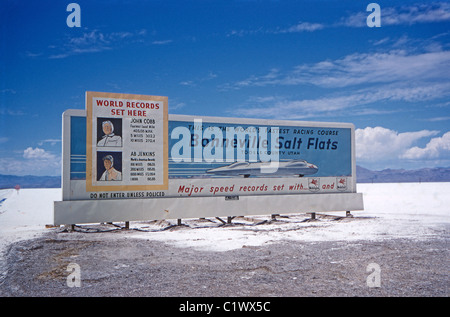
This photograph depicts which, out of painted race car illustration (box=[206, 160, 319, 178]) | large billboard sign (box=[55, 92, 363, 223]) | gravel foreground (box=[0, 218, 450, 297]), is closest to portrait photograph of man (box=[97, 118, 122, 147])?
large billboard sign (box=[55, 92, 363, 223])

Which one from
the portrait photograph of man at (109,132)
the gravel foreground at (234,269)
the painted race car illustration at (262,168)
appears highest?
the portrait photograph of man at (109,132)

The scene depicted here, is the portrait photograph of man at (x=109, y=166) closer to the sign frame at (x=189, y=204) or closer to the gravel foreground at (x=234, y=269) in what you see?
the sign frame at (x=189, y=204)

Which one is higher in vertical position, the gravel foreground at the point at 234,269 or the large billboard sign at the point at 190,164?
the large billboard sign at the point at 190,164

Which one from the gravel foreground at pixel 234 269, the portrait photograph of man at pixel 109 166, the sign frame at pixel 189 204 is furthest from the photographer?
the portrait photograph of man at pixel 109 166

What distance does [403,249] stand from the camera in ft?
28.9

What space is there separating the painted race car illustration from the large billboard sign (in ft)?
0.13

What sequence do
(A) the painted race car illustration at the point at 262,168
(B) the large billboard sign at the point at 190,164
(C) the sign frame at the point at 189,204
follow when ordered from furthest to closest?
1. (A) the painted race car illustration at the point at 262,168
2. (B) the large billboard sign at the point at 190,164
3. (C) the sign frame at the point at 189,204

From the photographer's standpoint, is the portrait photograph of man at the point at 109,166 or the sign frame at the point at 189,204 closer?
the sign frame at the point at 189,204

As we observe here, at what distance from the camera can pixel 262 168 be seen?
15539mm

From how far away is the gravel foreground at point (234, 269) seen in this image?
231 inches

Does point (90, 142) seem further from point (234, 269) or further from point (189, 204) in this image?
point (234, 269)

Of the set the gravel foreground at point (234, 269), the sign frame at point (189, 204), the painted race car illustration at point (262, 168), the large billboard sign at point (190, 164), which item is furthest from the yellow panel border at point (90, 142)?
the gravel foreground at point (234, 269)

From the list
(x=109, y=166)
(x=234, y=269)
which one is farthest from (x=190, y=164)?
(x=234, y=269)

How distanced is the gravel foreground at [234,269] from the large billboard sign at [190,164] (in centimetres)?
322
